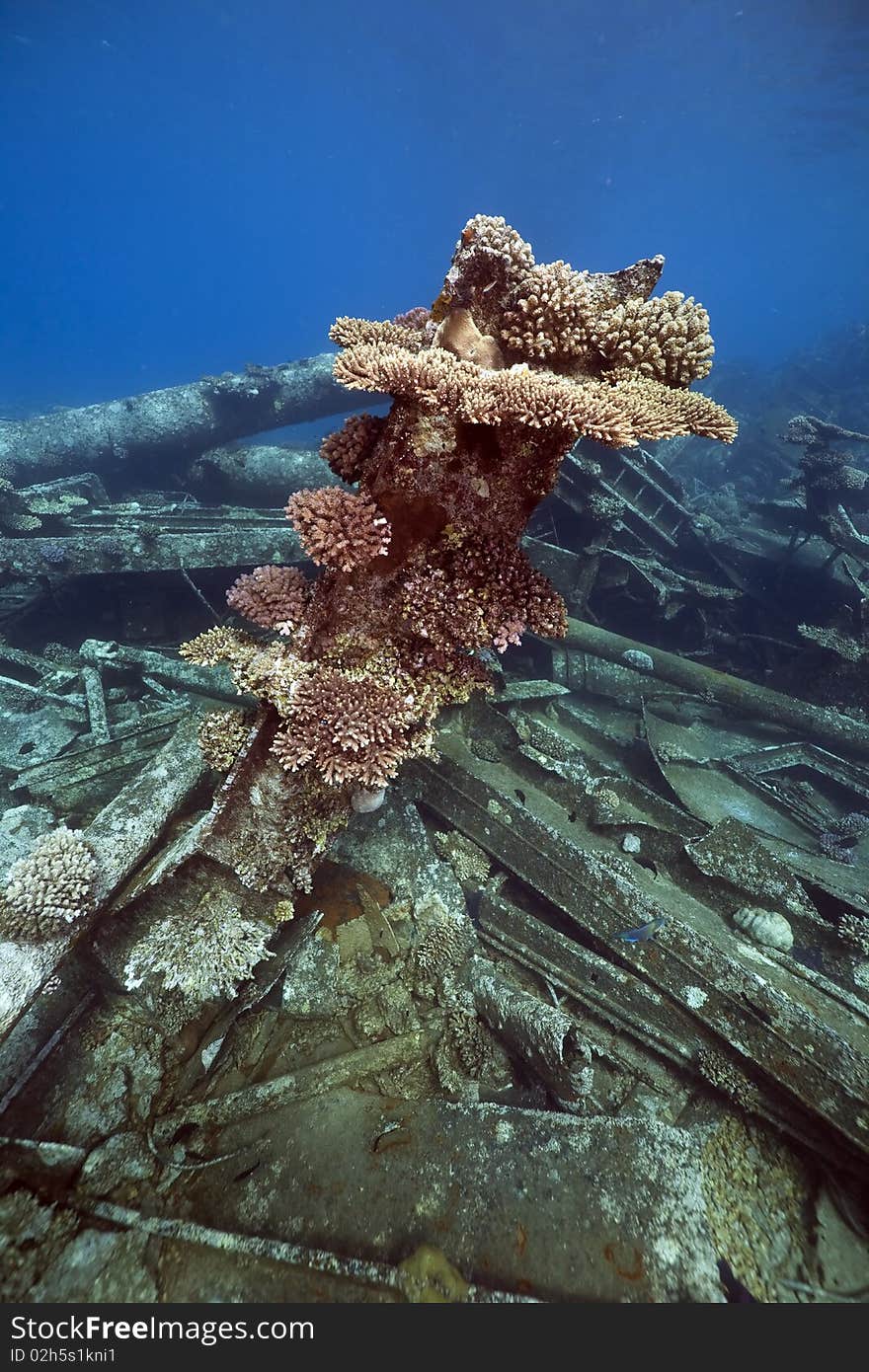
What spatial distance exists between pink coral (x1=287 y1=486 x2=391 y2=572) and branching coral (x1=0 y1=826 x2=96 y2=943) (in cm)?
298

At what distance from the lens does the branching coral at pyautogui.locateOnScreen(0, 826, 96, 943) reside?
12.4 feet

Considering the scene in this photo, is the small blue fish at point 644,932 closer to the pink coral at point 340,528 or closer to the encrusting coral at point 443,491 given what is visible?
the encrusting coral at point 443,491

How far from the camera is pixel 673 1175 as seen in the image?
11.4 feet

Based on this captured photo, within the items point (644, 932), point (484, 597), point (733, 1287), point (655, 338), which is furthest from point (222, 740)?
point (733, 1287)

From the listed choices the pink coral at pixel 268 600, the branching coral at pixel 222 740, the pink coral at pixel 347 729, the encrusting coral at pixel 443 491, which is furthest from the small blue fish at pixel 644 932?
the pink coral at pixel 268 600

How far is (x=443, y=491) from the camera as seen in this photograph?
3633mm

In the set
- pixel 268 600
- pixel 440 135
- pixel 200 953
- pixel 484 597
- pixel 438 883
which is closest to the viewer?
pixel 484 597

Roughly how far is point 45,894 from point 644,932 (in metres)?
4.59

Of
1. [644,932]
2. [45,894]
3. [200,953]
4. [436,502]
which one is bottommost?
[200,953]

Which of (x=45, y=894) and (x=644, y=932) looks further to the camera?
(x=644, y=932)

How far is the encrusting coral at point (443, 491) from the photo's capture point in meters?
3.40

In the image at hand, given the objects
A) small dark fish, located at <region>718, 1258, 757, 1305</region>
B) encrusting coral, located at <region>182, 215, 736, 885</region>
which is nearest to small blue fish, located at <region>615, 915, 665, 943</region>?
small dark fish, located at <region>718, 1258, 757, 1305</region>

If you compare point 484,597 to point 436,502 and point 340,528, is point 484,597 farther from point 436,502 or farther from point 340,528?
point 340,528

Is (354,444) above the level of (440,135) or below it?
below
